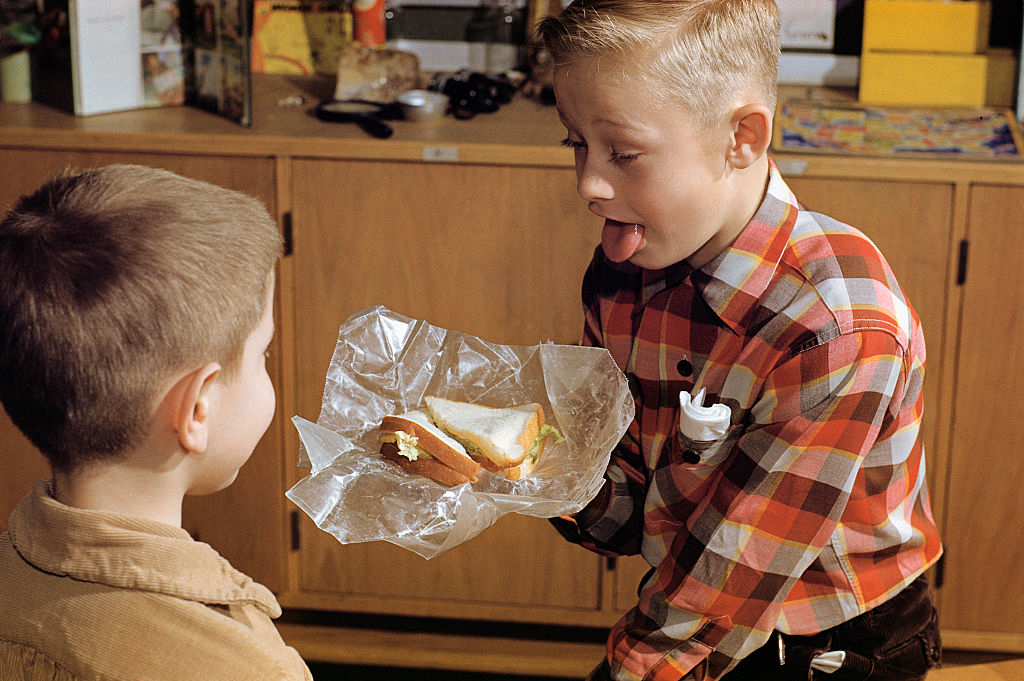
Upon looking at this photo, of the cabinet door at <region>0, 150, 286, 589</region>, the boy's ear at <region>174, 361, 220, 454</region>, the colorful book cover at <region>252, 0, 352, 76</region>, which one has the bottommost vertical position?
the cabinet door at <region>0, 150, 286, 589</region>

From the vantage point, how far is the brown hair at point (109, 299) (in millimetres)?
778

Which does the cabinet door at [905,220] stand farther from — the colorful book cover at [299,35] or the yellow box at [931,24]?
the colorful book cover at [299,35]

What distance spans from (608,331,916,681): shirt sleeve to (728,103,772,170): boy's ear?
205 millimetres

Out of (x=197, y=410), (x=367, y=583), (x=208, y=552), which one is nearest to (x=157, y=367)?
(x=197, y=410)

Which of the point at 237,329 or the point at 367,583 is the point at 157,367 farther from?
the point at 367,583

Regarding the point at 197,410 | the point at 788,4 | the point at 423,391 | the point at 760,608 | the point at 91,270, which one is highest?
the point at 788,4

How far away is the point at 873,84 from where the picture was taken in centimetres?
203

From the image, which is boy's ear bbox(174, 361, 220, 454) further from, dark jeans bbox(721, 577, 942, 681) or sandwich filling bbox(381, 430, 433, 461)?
dark jeans bbox(721, 577, 942, 681)

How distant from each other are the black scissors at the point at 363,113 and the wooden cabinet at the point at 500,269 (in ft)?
0.08

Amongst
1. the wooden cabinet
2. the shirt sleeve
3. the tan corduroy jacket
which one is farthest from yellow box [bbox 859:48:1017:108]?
the tan corduroy jacket

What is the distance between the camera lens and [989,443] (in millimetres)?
1912

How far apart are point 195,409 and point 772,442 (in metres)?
0.55

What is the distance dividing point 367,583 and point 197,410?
52.3 inches

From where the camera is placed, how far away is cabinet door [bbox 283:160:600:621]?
1878 mm
